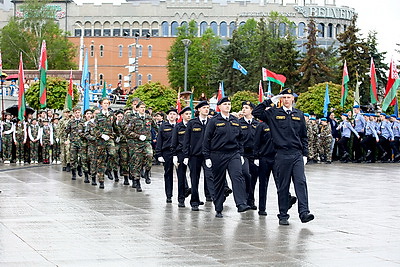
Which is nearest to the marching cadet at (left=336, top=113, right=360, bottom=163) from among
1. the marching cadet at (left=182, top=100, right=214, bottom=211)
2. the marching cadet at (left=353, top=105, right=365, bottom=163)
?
the marching cadet at (left=353, top=105, right=365, bottom=163)

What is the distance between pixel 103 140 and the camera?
65.4 feet

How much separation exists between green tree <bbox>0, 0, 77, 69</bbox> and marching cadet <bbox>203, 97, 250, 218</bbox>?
291 ft

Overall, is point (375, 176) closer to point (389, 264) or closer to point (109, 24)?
point (389, 264)

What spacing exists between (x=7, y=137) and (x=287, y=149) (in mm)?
20003

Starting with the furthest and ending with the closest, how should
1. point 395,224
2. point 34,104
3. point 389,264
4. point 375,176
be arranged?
point 34,104 → point 375,176 → point 395,224 → point 389,264

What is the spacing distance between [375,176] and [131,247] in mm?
14741

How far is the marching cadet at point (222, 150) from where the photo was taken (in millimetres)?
14148

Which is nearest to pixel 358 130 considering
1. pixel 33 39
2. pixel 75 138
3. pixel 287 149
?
pixel 75 138

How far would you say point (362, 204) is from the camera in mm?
15969

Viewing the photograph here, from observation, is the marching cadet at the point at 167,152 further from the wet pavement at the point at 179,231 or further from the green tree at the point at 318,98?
the green tree at the point at 318,98

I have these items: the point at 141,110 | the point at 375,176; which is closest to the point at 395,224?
the point at 141,110

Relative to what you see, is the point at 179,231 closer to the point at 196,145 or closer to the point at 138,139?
the point at 196,145

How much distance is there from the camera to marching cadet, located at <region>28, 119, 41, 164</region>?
100ft

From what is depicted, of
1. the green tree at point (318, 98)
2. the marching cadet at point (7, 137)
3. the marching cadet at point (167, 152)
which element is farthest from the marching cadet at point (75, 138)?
the green tree at point (318, 98)
